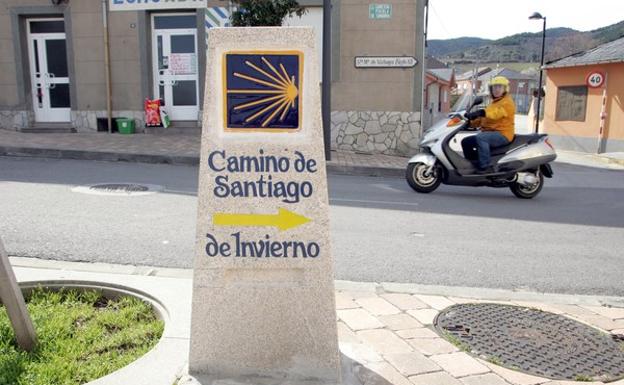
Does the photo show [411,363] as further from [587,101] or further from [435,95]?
[435,95]

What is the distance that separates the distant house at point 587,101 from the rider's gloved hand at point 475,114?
1258 centimetres

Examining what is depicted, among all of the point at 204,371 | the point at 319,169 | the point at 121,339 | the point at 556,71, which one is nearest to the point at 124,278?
the point at 121,339

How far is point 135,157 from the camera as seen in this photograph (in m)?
11.2

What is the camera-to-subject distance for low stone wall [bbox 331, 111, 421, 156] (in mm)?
13578

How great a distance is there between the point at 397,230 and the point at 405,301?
2273mm

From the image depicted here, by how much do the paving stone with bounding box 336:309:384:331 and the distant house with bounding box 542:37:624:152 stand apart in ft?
58.3

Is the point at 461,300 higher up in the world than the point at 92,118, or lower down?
lower down

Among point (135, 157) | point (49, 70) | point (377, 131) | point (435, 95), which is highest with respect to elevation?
point (49, 70)

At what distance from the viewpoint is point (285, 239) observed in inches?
102

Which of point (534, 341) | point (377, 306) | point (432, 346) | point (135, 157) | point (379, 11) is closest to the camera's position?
point (432, 346)

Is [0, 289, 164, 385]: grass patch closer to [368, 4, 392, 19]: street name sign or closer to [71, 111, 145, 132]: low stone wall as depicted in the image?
[368, 4, 392, 19]: street name sign

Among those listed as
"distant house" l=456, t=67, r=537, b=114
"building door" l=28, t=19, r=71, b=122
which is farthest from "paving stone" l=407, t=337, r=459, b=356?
"distant house" l=456, t=67, r=537, b=114

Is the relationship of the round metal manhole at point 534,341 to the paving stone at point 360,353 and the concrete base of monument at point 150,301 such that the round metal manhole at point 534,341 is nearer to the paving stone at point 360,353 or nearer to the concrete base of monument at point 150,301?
the paving stone at point 360,353

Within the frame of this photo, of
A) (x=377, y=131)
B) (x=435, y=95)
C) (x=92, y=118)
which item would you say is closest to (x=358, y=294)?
(x=377, y=131)
